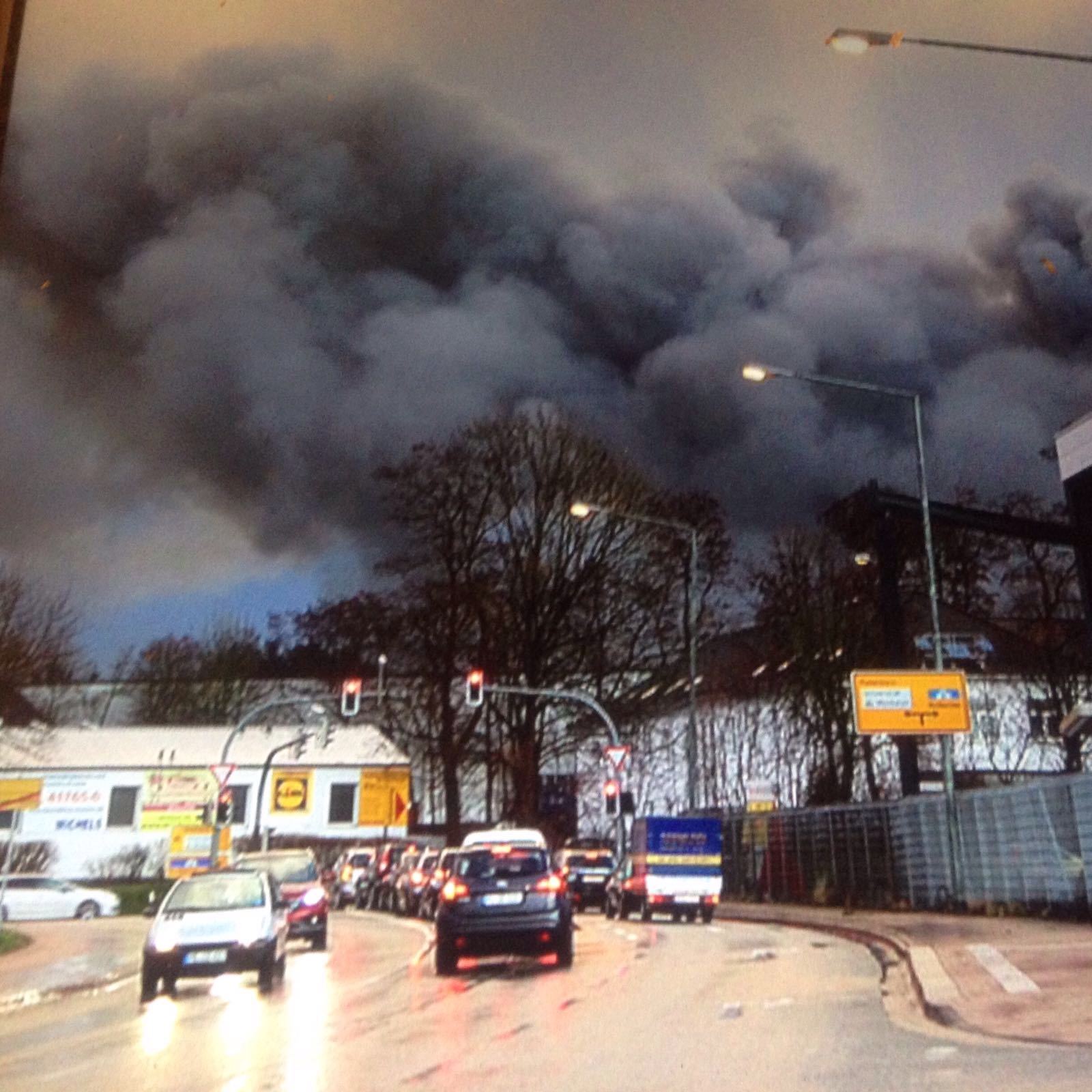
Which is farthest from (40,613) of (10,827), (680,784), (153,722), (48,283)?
(680,784)

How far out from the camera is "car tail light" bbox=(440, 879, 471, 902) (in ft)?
26.2

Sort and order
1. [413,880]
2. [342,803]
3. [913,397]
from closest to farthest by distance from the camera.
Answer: [342,803], [413,880], [913,397]

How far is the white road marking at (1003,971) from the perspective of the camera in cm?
595

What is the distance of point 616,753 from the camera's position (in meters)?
8.20

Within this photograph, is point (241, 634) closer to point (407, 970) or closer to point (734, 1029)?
point (407, 970)

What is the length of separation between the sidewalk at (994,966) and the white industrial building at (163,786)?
329 centimetres

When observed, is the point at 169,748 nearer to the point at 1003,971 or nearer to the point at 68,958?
the point at 68,958

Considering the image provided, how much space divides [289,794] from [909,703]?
18.5 feet

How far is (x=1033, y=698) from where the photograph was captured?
12.1 metres

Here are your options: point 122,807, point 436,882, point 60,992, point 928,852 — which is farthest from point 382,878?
point 928,852

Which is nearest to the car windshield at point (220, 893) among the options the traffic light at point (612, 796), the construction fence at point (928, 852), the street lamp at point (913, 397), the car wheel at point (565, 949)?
the car wheel at point (565, 949)

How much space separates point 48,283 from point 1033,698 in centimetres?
970

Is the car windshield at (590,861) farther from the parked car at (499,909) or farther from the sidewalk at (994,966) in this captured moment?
the sidewalk at (994,966)

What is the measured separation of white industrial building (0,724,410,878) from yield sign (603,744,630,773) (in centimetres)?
148
